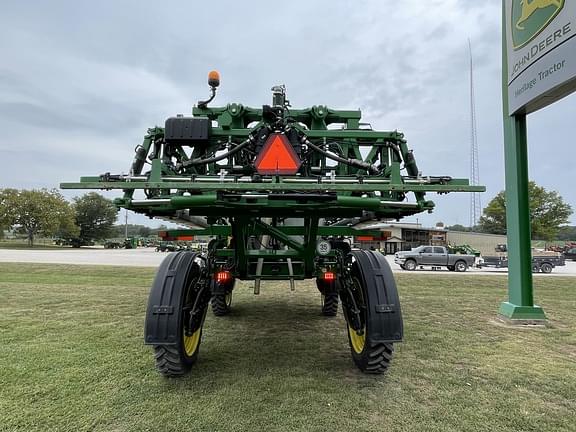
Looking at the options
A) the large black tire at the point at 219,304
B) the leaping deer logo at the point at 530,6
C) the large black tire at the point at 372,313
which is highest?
the leaping deer logo at the point at 530,6

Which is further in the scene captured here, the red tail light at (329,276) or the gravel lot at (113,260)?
the gravel lot at (113,260)

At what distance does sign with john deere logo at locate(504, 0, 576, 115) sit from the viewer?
5.72 meters

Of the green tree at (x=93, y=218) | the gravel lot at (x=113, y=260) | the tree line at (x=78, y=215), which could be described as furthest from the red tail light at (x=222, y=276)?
the green tree at (x=93, y=218)

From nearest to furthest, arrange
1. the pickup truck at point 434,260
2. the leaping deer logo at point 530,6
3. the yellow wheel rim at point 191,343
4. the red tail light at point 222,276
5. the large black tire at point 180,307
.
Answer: the large black tire at point 180,307 → the yellow wheel rim at point 191,343 → the red tail light at point 222,276 → the leaping deer logo at point 530,6 → the pickup truck at point 434,260

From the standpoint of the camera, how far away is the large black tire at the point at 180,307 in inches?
142

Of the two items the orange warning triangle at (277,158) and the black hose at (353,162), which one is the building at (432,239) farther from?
the orange warning triangle at (277,158)

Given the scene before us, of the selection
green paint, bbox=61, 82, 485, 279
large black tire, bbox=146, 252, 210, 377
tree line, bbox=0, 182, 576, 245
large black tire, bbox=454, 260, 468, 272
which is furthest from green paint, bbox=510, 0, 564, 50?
tree line, bbox=0, 182, 576, 245

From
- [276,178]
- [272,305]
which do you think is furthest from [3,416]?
[272,305]

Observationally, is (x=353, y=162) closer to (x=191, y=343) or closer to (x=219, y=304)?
(x=191, y=343)

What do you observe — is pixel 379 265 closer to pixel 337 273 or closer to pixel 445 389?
pixel 337 273

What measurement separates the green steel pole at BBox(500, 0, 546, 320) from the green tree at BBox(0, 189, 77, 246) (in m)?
62.3

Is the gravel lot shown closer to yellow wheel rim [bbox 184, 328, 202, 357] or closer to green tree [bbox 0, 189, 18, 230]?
yellow wheel rim [bbox 184, 328, 202, 357]

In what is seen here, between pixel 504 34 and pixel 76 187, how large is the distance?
8.18 m

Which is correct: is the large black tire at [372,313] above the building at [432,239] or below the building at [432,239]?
below
